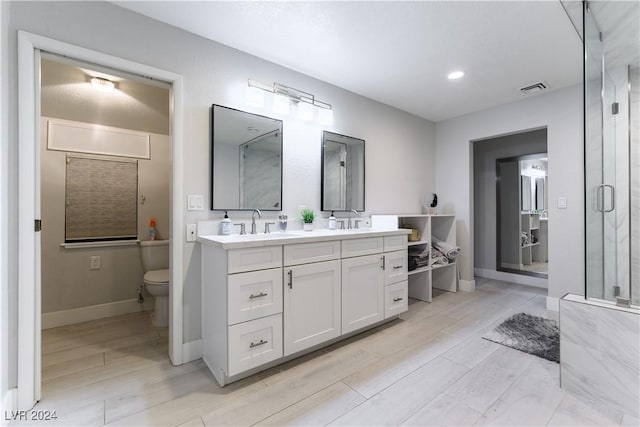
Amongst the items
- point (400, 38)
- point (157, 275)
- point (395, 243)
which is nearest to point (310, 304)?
point (395, 243)

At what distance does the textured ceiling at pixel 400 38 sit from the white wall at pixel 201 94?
0.35ft

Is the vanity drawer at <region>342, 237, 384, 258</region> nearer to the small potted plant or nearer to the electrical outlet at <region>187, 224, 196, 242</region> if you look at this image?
the small potted plant

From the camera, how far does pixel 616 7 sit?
5.70 ft

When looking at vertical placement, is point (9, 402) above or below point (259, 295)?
below

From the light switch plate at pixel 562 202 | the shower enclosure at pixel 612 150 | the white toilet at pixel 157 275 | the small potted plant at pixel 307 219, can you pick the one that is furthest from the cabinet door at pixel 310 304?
the light switch plate at pixel 562 202

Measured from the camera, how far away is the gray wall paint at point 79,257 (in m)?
2.52

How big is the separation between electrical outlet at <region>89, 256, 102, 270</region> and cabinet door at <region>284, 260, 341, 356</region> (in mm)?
2169

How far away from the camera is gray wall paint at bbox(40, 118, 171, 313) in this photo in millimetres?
2520

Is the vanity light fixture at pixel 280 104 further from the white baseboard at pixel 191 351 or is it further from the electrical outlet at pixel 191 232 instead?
the white baseboard at pixel 191 351

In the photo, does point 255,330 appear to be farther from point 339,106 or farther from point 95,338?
point 339,106

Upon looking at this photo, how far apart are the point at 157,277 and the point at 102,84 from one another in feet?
6.26

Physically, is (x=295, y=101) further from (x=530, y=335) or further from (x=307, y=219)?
(x=530, y=335)

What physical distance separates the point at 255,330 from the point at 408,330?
1.42 meters

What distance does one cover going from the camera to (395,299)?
254 centimetres
